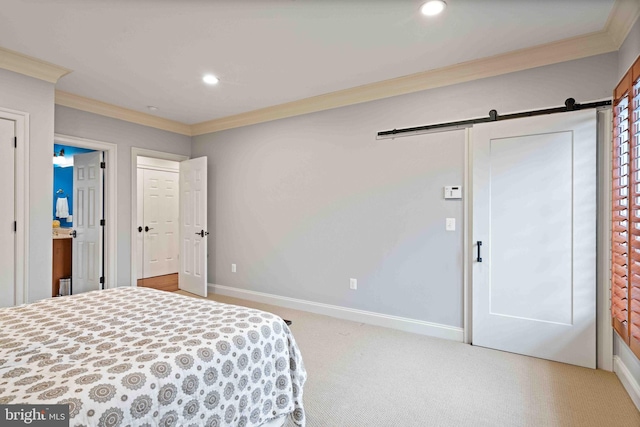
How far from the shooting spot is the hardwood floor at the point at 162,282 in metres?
5.26

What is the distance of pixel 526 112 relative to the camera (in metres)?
2.80

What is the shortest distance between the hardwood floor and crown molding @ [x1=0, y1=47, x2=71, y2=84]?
3.16 metres

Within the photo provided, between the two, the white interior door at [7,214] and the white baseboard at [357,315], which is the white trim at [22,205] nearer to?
the white interior door at [7,214]

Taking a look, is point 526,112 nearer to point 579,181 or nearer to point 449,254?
point 579,181

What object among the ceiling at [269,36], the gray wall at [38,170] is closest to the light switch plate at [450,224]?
the ceiling at [269,36]

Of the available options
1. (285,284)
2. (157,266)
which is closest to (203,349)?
(285,284)

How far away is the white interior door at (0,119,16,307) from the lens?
2.90 m

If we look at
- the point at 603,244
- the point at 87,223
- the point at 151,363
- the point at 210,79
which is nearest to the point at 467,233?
the point at 603,244

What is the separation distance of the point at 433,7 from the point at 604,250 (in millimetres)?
2183

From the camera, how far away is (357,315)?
3.67 metres

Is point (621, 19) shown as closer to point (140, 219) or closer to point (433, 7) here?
point (433, 7)

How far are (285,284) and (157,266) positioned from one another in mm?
3119

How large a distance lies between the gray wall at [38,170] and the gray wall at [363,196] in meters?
2.07

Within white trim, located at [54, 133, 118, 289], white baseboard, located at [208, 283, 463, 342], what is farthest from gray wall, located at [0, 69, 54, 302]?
white baseboard, located at [208, 283, 463, 342]
